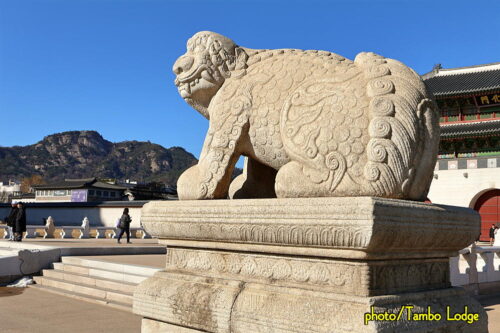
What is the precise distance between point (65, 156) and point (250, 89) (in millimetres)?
129235

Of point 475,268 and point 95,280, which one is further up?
point 475,268

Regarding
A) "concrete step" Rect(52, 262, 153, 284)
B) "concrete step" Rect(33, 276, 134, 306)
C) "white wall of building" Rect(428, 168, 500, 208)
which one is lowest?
"concrete step" Rect(33, 276, 134, 306)

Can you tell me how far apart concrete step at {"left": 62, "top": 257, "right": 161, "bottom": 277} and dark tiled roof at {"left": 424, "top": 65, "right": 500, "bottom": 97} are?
57.7 ft

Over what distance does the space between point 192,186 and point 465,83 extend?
923 inches

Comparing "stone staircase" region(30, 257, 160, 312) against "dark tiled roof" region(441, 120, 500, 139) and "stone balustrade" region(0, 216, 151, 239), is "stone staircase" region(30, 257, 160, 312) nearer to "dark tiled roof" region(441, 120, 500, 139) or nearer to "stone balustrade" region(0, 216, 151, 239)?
"stone balustrade" region(0, 216, 151, 239)

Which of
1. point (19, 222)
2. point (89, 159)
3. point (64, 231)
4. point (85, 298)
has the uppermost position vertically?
point (89, 159)

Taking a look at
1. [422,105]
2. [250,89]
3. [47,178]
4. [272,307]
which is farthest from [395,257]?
[47,178]

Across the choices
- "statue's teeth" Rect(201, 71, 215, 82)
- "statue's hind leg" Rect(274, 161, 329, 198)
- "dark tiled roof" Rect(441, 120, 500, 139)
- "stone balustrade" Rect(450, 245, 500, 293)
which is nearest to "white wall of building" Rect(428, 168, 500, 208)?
"dark tiled roof" Rect(441, 120, 500, 139)

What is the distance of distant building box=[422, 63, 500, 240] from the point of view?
840 inches

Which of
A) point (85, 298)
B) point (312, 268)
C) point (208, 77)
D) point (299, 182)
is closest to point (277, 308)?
point (312, 268)

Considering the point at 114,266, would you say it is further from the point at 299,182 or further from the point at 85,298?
the point at 299,182

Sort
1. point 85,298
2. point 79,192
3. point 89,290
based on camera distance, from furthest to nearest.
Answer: point 79,192
point 89,290
point 85,298

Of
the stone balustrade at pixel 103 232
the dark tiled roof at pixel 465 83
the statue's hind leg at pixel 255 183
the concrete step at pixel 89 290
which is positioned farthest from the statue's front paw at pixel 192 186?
the dark tiled roof at pixel 465 83

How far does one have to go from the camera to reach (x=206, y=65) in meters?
3.13
